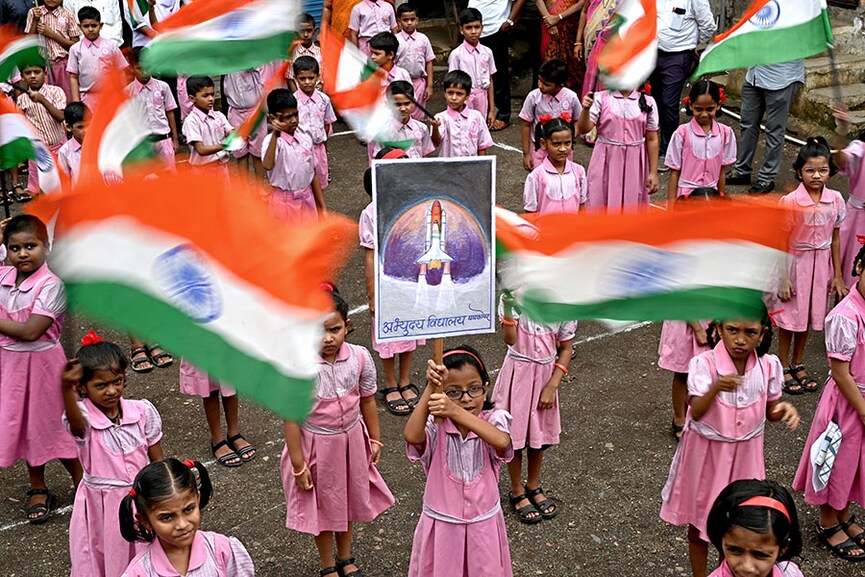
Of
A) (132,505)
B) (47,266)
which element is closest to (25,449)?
(47,266)

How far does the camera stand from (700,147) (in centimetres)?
789

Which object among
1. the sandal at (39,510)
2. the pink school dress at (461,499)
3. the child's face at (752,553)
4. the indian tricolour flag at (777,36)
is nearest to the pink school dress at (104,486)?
the sandal at (39,510)

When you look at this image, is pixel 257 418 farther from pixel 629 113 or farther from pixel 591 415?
pixel 629 113

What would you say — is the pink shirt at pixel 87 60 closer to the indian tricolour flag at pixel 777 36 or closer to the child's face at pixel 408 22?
the child's face at pixel 408 22

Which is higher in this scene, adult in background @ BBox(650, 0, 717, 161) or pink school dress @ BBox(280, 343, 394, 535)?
adult in background @ BBox(650, 0, 717, 161)

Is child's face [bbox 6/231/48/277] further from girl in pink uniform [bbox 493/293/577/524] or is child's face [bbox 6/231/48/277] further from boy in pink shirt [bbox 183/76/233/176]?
boy in pink shirt [bbox 183/76/233/176]

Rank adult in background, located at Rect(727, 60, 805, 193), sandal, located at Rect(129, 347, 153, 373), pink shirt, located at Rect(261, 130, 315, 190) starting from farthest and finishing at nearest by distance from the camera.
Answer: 1. adult in background, located at Rect(727, 60, 805, 193)
2. pink shirt, located at Rect(261, 130, 315, 190)
3. sandal, located at Rect(129, 347, 153, 373)

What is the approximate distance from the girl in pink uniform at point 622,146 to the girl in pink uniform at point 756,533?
4790 mm

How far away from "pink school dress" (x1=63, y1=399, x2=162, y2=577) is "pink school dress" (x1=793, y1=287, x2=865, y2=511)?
3099mm

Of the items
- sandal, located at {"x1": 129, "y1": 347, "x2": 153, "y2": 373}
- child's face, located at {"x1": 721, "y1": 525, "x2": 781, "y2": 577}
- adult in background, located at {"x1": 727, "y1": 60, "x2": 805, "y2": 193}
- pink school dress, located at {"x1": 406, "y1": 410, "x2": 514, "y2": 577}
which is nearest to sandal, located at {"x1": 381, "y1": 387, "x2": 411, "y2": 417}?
sandal, located at {"x1": 129, "y1": 347, "x2": 153, "y2": 373}

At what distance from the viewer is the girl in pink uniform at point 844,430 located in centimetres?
516

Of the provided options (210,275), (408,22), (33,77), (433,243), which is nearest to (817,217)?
(433,243)

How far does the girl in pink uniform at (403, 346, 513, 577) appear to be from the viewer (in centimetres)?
452

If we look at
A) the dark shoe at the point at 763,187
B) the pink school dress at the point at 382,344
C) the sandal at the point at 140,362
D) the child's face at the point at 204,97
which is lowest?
the sandal at the point at 140,362
